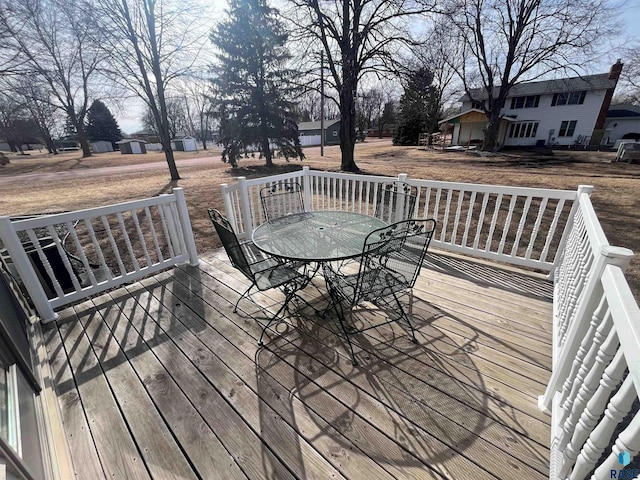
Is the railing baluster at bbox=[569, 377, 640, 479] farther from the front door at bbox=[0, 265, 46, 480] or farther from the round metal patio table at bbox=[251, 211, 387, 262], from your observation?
the front door at bbox=[0, 265, 46, 480]

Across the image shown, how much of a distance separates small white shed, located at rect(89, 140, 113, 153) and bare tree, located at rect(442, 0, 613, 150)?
123 feet

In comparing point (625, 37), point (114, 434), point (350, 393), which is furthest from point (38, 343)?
point (625, 37)

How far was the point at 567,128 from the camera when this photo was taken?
2048cm

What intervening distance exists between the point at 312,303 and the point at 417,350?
1.02m

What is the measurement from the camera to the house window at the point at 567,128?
66.4 feet

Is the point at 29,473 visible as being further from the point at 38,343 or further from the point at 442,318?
the point at 442,318

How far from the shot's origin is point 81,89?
20688 millimetres

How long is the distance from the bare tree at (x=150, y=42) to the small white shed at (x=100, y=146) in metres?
30.7

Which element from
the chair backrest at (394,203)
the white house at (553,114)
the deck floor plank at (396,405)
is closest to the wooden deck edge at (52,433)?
the deck floor plank at (396,405)

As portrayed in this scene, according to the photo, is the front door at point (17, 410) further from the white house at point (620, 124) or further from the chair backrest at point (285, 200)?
the white house at point (620, 124)

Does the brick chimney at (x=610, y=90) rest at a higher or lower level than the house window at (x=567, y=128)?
higher

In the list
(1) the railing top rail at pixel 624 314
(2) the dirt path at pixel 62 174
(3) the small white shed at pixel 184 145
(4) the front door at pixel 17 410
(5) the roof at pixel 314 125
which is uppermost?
(5) the roof at pixel 314 125

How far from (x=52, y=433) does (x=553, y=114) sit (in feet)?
93.2

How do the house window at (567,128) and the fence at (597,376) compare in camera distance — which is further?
the house window at (567,128)
